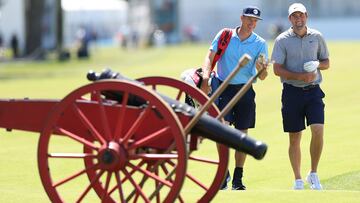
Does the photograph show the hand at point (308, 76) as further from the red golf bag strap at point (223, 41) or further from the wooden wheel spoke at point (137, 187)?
the wooden wheel spoke at point (137, 187)

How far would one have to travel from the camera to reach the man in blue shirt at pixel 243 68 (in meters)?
11.9

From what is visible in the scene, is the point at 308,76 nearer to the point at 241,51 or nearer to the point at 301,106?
the point at 301,106

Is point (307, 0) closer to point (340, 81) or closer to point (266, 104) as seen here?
point (340, 81)

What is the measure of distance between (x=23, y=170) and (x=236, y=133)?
6269 mm

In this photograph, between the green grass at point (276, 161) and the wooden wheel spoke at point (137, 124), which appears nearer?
the wooden wheel spoke at point (137, 124)

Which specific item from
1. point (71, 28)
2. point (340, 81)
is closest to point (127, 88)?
point (340, 81)

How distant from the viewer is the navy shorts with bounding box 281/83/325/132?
1184 cm

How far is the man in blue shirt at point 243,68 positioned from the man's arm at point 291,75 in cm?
21

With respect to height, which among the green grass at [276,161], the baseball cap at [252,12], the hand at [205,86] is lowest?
the green grass at [276,161]

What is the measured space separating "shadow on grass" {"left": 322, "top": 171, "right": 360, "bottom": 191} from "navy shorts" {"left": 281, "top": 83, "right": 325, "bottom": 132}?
0.81 meters

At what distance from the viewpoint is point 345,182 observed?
12367 mm

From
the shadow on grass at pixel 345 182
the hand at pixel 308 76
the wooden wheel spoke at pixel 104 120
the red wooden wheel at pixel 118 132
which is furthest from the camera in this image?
the shadow on grass at pixel 345 182

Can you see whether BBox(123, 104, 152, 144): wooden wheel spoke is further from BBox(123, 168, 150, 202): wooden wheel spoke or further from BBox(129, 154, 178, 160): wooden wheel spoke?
BBox(123, 168, 150, 202): wooden wheel spoke

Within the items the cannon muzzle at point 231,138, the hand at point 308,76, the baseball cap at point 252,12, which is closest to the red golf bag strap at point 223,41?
the baseball cap at point 252,12
